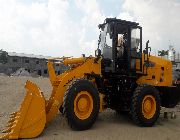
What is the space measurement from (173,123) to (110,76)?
2.74m

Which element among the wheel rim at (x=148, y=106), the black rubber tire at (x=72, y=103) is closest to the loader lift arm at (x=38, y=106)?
the black rubber tire at (x=72, y=103)

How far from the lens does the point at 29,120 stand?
806cm

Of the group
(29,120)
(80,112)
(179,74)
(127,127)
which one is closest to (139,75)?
(127,127)

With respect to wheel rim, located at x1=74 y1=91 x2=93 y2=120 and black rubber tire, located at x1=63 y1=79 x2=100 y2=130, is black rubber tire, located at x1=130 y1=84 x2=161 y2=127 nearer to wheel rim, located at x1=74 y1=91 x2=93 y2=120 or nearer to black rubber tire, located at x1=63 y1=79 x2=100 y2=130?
black rubber tire, located at x1=63 y1=79 x2=100 y2=130

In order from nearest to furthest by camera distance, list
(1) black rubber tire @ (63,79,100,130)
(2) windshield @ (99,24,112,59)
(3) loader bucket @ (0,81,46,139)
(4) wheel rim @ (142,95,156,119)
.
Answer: (3) loader bucket @ (0,81,46,139)
(1) black rubber tire @ (63,79,100,130)
(4) wheel rim @ (142,95,156,119)
(2) windshield @ (99,24,112,59)

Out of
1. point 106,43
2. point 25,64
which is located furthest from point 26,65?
point 106,43

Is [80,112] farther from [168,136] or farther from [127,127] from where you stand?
[168,136]

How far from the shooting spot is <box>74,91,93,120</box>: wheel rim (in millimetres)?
8766

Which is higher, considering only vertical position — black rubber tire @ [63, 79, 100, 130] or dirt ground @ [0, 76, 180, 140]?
black rubber tire @ [63, 79, 100, 130]

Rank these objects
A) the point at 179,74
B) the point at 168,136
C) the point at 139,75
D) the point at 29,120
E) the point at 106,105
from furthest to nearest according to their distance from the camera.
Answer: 1. the point at 179,74
2. the point at 139,75
3. the point at 106,105
4. the point at 168,136
5. the point at 29,120

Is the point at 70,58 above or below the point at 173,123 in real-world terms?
above

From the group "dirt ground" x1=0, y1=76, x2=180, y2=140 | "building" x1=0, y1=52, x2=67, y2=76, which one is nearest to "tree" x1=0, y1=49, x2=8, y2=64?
"building" x1=0, y1=52, x2=67, y2=76

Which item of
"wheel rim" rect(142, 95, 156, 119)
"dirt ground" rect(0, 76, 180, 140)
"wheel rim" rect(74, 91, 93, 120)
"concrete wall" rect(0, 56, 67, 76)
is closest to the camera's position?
"dirt ground" rect(0, 76, 180, 140)

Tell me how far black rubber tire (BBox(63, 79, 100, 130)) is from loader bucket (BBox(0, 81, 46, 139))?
2.14 feet
